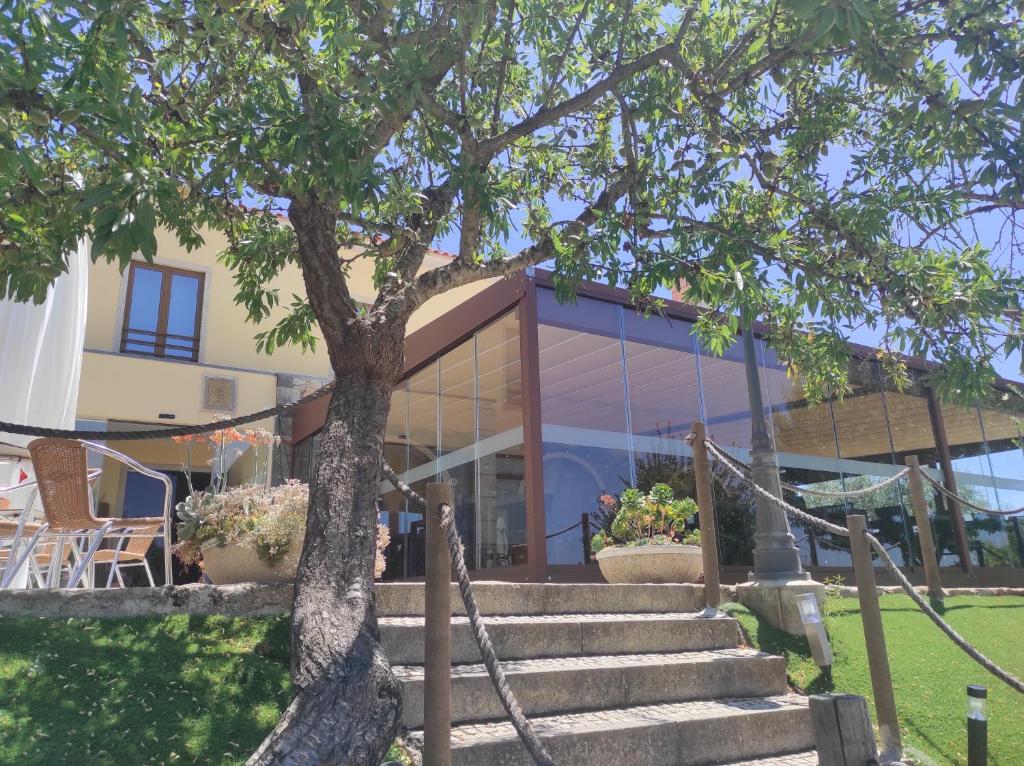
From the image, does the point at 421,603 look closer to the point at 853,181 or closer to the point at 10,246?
the point at 10,246

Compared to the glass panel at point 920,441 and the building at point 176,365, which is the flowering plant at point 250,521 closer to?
the building at point 176,365

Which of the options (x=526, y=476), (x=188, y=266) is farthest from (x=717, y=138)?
(x=188, y=266)

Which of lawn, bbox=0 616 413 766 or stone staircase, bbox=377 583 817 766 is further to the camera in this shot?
stone staircase, bbox=377 583 817 766

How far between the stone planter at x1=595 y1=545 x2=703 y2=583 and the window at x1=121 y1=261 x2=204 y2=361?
10965 mm

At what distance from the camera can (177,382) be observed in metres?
14.1

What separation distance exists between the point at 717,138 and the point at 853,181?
46.6 inches

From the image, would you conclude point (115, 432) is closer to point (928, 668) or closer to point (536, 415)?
point (536, 415)

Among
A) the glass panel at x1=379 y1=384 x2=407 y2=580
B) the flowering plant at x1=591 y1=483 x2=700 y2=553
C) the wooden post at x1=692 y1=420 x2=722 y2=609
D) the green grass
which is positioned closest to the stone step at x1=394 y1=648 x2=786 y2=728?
the green grass

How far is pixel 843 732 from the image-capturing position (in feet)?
8.66

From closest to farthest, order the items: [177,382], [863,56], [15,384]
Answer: [863,56] → [15,384] → [177,382]

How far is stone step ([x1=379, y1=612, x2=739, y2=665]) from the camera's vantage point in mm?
4449

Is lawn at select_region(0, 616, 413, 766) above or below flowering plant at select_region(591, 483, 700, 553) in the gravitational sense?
below

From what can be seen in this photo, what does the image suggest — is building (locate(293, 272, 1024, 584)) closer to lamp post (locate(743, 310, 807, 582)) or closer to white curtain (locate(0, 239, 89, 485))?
lamp post (locate(743, 310, 807, 582))

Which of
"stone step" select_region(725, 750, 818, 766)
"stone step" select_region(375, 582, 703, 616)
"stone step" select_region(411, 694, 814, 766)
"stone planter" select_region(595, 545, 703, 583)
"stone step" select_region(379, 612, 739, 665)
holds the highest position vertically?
"stone planter" select_region(595, 545, 703, 583)
